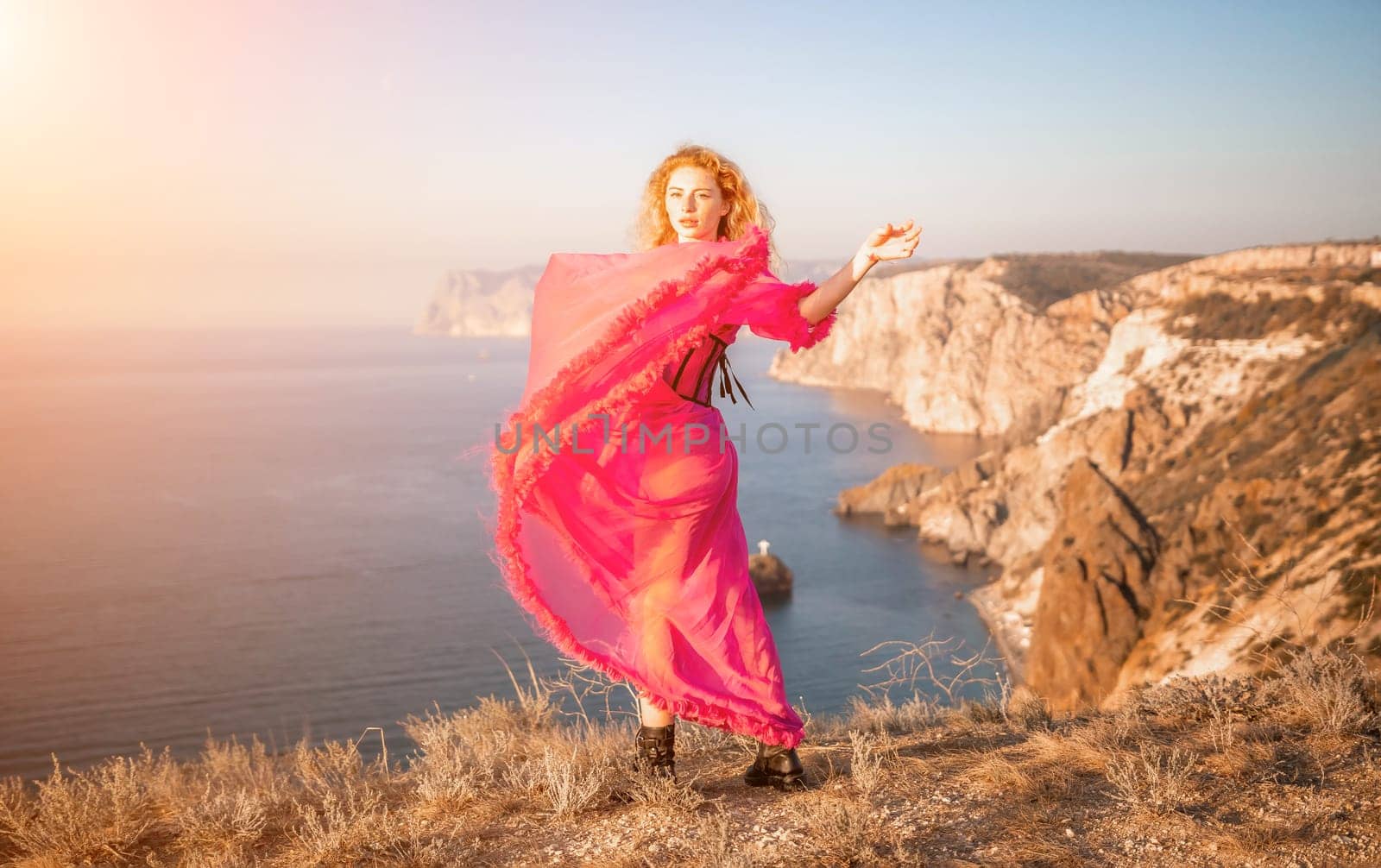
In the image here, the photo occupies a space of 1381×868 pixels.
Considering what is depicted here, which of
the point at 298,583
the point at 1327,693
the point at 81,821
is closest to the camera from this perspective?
the point at 81,821

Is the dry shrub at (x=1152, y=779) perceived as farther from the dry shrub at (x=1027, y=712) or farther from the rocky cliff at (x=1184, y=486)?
the rocky cliff at (x=1184, y=486)

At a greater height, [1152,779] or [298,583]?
[1152,779]

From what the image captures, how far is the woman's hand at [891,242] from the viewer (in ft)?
10.2

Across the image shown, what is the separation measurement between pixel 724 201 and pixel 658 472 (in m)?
1.07

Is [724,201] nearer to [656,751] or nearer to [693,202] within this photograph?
[693,202]

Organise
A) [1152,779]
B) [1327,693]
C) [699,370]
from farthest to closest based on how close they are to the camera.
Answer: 1. [1327,693]
2. [699,370]
3. [1152,779]

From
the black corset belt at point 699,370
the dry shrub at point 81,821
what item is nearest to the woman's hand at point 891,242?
the black corset belt at point 699,370

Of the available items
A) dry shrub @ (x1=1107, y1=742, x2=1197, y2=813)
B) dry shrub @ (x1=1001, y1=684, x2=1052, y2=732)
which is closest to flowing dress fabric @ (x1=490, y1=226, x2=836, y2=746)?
dry shrub @ (x1=1107, y1=742, x2=1197, y2=813)

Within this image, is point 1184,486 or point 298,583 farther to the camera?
point 298,583

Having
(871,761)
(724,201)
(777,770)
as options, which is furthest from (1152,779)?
(724,201)

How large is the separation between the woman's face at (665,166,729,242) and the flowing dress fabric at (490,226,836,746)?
181 mm

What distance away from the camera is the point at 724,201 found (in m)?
Result: 3.63

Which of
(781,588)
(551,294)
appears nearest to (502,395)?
(781,588)

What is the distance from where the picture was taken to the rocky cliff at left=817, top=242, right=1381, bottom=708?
20.2 meters
